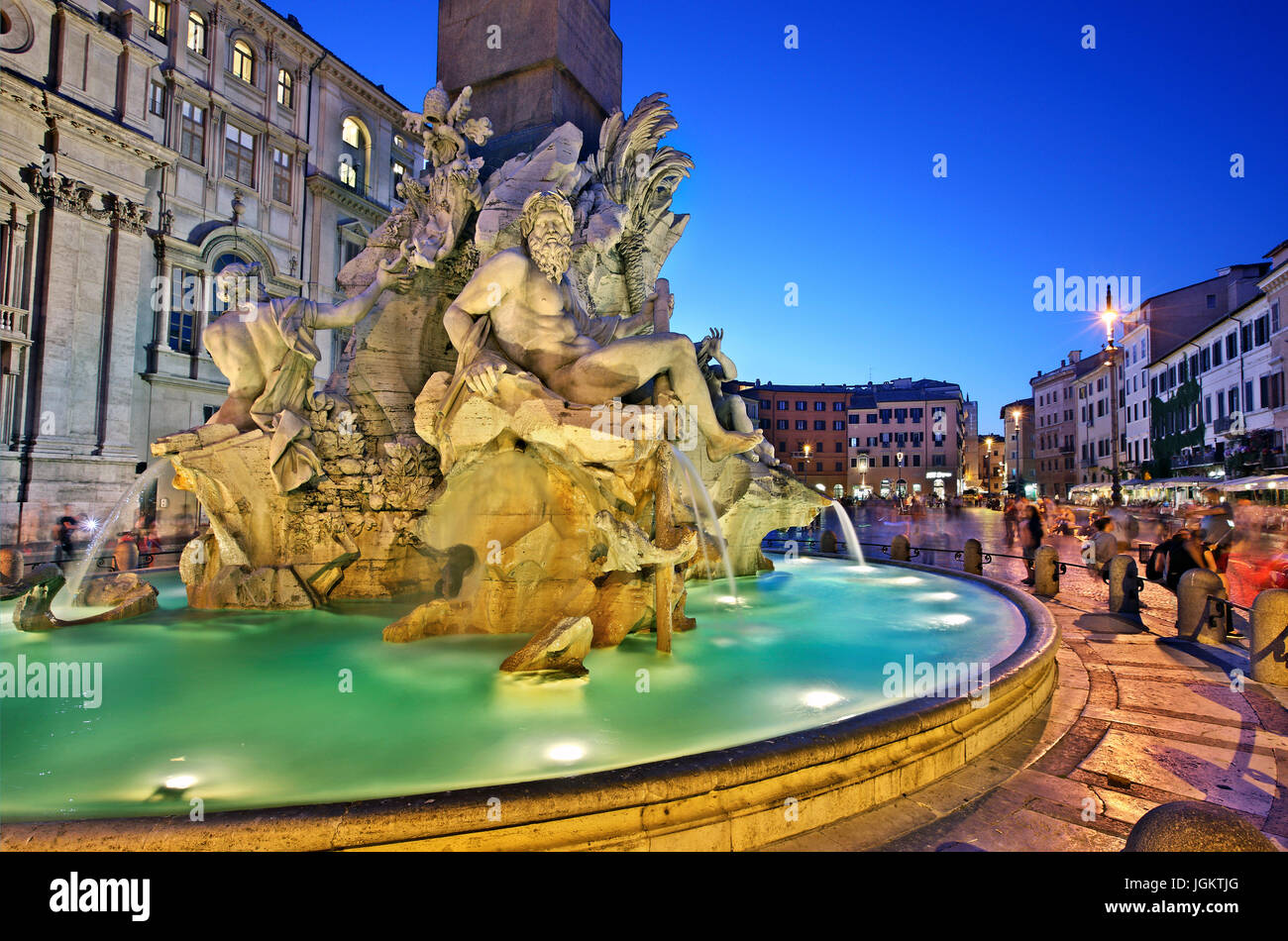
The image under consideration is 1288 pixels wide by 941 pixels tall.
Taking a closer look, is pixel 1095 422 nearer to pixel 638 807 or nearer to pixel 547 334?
pixel 547 334

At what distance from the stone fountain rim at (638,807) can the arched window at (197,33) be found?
99.9ft

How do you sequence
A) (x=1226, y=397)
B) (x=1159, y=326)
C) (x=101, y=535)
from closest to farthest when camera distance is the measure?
(x=101, y=535) < (x=1226, y=397) < (x=1159, y=326)

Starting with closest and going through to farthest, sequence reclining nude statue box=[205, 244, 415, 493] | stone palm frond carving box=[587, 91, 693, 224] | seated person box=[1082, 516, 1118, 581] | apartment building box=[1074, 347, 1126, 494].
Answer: reclining nude statue box=[205, 244, 415, 493] → stone palm frond carving box=[587, 91, 693, 224] → seated person box=[1082, 516, 1118, 581] → apartment building box=[1074, 347, 1126, 494]

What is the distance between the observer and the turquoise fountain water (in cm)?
333

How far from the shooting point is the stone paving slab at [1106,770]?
3133 millimetres

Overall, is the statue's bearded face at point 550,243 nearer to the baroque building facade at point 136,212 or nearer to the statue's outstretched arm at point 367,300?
the statue's outstretched arm at point 367,300

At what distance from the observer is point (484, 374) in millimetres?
5887

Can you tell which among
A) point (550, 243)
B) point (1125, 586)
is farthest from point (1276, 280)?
point (550, 243)

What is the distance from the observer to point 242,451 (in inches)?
295

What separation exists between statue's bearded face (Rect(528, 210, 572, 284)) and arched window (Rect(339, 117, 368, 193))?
26.9 metres

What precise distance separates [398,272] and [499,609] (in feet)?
14.0

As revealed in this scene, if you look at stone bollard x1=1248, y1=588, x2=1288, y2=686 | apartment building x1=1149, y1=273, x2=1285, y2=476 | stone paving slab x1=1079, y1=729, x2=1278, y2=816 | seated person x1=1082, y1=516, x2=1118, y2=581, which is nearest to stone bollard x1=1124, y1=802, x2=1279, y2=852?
stone paving slab x1=1079, y1=729, x2=1278, y2=816

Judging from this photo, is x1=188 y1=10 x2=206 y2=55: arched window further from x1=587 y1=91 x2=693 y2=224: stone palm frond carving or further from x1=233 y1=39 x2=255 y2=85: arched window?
x1=587 y1=91 x2=693 y2=224: stone palm frond carving

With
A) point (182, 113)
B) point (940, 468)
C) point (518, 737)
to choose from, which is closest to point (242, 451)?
point (518, 737)
